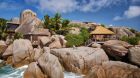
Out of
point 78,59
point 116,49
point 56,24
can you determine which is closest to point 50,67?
point 78,59

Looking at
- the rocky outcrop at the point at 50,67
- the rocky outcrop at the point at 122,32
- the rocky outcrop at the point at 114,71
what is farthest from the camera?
the rocky outcrop at the point at 122,32

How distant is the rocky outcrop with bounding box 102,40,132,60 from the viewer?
87.0ft

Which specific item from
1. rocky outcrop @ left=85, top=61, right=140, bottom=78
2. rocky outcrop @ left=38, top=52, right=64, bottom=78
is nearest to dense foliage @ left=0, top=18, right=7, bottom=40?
rocky outcrop @ left=38, top=52, right=64, bottom=78

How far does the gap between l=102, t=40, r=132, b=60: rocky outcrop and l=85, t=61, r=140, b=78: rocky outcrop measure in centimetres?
945

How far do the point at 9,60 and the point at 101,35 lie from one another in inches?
646

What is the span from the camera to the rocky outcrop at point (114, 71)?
15984mm

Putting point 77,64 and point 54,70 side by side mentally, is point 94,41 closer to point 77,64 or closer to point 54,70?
point 77,64

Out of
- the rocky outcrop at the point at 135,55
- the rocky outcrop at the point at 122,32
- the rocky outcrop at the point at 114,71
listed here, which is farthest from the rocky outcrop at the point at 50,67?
the rocky outcrop at the point at 122,32

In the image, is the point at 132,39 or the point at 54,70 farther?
the point at 132,39

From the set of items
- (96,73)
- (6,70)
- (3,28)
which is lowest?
(6,70)

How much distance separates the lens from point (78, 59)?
24438 millimetres

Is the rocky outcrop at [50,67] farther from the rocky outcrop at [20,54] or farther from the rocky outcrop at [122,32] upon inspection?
the rocky outcrop at [122,32]

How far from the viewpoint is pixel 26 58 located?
30.4 metres

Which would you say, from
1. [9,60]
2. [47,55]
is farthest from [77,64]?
[9,60]
